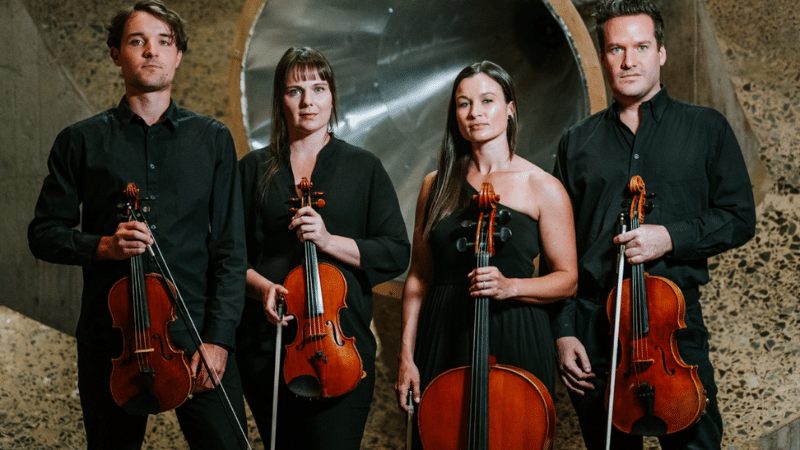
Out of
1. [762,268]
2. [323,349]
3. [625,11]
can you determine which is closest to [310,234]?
[323,349]

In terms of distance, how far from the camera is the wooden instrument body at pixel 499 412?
166 centimetres

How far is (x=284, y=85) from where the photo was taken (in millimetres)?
2076

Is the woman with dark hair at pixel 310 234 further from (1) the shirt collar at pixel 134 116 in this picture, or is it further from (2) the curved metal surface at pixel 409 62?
(2) the curved metal surface at pixel 409 62

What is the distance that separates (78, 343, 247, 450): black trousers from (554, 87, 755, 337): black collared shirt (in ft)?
2.56

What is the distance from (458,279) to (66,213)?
0.90 m

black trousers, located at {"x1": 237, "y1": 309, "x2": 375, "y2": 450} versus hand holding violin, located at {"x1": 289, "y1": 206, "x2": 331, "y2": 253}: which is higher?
hand holding violin, located at {"x1": 289, "y1": 206, "x2": 331, "y2": 253}

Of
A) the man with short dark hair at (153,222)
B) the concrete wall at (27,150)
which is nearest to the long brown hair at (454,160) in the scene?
the man with short dark hair at (153,222)

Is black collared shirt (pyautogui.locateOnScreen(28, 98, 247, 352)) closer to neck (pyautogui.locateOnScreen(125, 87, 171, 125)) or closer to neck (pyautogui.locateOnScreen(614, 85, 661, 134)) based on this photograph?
neck (pyautogui.locateOnScreen(125, 87, 171, 125))

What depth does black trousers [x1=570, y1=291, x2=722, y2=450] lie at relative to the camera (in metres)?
1.85

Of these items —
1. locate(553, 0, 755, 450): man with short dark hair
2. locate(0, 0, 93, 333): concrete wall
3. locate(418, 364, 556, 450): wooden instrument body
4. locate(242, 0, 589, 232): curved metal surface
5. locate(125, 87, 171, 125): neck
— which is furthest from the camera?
locate(0, 0, 93, 333): concrete wall

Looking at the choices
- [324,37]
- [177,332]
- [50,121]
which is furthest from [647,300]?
[50,121]

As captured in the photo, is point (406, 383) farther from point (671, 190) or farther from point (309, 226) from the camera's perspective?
point (671, 190)

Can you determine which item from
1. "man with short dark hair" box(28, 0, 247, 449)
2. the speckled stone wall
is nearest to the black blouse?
"man with short dark hair" box(28, 0, 247, 449)

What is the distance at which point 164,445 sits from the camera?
2980 mm
